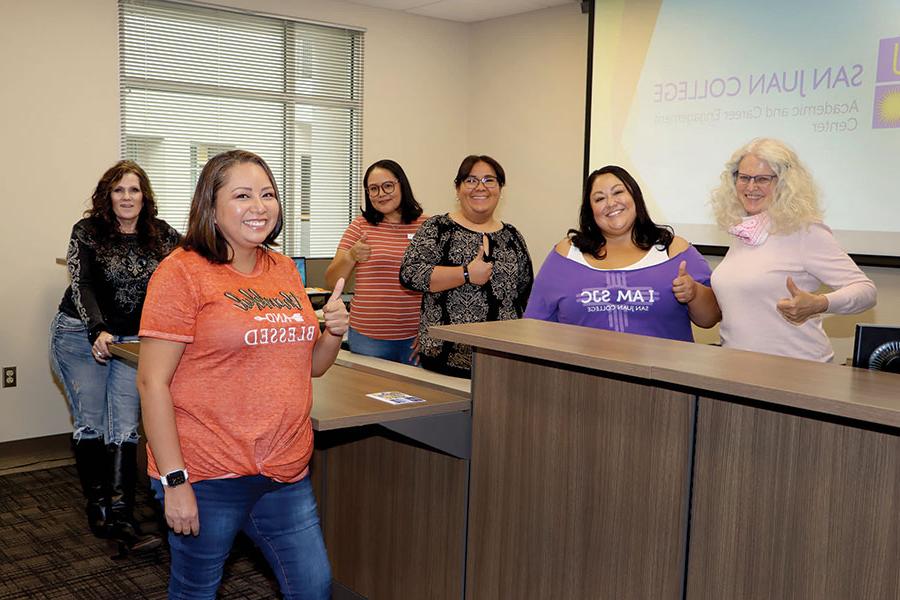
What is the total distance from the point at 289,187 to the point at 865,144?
3477 millimetres

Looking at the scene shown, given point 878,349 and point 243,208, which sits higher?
point 243,208

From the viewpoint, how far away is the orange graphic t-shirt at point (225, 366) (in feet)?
5.95

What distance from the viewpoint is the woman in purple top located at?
2.62m

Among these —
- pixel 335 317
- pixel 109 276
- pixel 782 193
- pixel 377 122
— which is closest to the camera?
pixel 335 317

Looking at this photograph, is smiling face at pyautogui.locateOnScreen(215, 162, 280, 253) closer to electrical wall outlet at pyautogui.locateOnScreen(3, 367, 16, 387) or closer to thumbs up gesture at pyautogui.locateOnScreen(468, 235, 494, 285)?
thumbs up gesture at pyautogui.locateOnScreen(468, 235, 494, 285)

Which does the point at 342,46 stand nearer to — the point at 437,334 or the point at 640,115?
the point at 640,115

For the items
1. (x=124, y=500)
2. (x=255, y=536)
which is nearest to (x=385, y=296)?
(x=124, y=500)

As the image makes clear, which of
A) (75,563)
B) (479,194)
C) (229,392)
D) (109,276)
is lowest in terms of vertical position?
(75,563)

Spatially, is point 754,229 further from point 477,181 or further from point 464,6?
point 464,6

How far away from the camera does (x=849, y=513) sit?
1531mm

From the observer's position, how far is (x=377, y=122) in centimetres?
602

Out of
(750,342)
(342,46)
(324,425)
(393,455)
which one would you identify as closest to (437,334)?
(324,425)

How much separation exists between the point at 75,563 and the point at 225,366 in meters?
2.08

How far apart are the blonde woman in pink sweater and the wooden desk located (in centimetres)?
87
